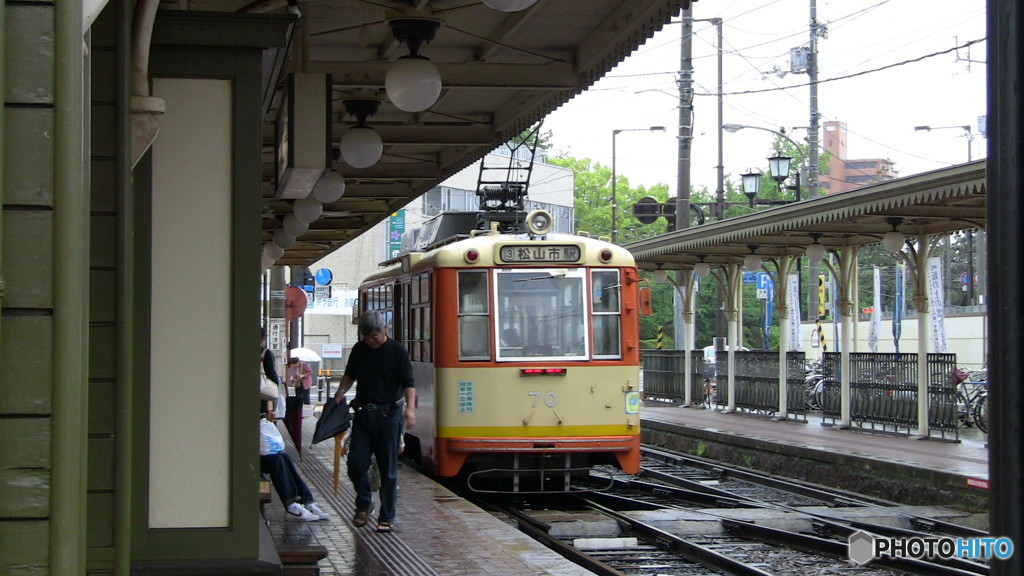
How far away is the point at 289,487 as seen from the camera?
9172 mm

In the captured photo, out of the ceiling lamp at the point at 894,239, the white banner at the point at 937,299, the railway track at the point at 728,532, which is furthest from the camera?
the white banner at the point at 937,299

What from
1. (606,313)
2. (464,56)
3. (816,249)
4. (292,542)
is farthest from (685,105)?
(292,542)

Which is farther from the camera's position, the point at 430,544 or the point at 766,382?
the point at 766,382

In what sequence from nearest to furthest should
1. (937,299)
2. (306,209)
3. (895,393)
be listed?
(306,209)
(895,393)
(937,299)

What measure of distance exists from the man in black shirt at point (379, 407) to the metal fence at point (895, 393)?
34.6ft

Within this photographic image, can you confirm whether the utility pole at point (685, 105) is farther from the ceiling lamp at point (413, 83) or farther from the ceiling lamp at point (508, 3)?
the ceiling lamp at point (508, 3)

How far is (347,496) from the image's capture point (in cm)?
1111

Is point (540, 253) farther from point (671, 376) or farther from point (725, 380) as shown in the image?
point (671, 376)

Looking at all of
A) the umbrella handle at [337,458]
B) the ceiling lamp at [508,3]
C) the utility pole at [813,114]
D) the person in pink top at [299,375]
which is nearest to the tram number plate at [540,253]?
the umbrella handle at [337,458]

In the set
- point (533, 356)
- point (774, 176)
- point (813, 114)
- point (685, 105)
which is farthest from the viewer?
point (813, 114)

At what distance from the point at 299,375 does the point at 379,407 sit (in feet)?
30.4

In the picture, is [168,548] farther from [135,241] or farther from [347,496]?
[347,496]

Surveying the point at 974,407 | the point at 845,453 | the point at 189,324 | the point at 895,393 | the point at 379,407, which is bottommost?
the point at 845,453

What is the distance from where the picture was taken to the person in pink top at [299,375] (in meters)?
17.2
